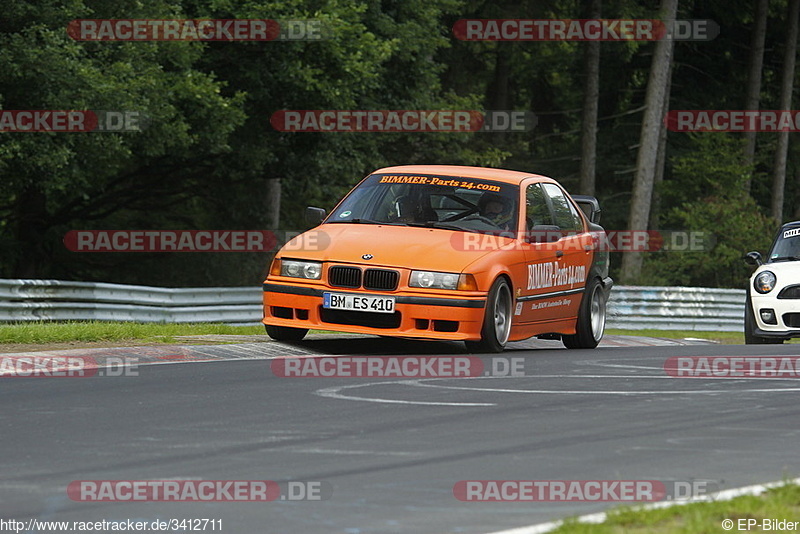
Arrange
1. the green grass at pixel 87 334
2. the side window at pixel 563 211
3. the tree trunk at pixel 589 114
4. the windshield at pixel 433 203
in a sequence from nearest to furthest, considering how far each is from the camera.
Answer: the green grass at pixel 87 334 < the windshield at pixel 433 203 < the side window at pixel 563 211 < the tree trunk at pixel 589 114

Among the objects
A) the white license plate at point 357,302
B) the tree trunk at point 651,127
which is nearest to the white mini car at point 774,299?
the white license plate at point 357,302

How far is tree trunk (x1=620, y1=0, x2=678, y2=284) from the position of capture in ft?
120

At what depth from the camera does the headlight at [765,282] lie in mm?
16719

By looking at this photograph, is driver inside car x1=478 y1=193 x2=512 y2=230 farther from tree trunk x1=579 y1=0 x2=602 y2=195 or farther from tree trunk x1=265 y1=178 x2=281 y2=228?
tree trunk x1=579 y1=0 x2=602 y2=195

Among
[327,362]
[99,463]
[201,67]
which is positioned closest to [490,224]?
[327,362]

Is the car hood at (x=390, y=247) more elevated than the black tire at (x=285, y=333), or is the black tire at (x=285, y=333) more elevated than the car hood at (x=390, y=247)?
the car hood at (x=390, y=247)

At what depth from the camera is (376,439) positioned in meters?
7.30

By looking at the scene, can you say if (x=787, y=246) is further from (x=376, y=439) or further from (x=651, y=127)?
(x=651, y=127)

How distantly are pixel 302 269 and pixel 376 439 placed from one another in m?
5.12

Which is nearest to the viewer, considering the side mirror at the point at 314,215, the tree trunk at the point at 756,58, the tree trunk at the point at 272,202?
the side mirror at the point at 314,215

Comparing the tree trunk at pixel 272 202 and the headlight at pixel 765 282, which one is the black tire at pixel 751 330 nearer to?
the headlight at pixel 765 282

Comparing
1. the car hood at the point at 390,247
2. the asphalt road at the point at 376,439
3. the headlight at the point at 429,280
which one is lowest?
the asphalt road at the point at 376,439

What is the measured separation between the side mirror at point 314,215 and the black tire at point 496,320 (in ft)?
6.41

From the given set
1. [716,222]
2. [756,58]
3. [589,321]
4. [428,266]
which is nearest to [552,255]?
[589,321]
